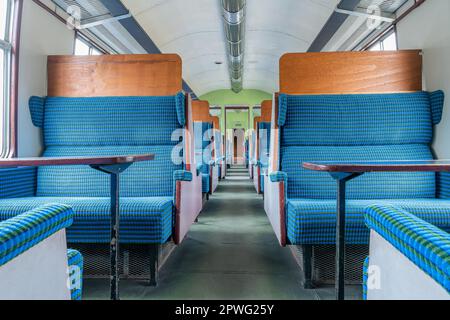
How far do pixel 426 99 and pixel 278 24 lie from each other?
5.25 meters

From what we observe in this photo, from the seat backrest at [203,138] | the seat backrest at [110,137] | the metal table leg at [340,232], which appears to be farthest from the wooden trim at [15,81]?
the seat backrest at [203,138]

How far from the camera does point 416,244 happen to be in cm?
76

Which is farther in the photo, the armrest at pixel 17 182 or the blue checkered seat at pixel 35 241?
the armrest at pixel 17 182

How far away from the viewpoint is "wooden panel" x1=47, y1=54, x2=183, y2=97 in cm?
329

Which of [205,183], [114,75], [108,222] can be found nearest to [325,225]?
[108,222]

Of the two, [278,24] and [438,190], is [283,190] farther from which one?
[278,24]

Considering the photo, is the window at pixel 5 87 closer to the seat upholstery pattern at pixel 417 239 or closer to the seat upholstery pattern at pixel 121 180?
the seat upholstery pattern at pixel 121 180

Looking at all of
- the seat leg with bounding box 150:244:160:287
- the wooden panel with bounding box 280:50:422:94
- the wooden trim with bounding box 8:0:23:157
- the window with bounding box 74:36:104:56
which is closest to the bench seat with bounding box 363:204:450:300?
the seat leg with bounding box 150:244:160:287

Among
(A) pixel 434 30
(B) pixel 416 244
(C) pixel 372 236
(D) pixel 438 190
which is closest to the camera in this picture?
(B) pixel 416 244

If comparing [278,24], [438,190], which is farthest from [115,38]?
[438,190]

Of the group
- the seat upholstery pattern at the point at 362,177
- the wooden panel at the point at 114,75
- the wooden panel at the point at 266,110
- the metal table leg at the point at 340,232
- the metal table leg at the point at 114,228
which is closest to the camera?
the metal table leg at the point at 340,232

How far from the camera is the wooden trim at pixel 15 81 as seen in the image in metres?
2.88

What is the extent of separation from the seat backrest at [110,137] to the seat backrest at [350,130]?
977 mm

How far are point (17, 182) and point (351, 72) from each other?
10.4ft
